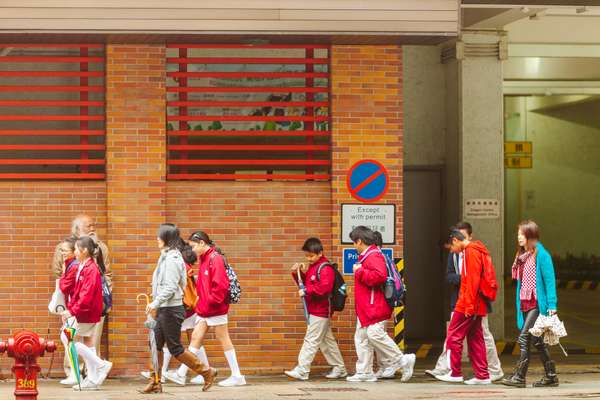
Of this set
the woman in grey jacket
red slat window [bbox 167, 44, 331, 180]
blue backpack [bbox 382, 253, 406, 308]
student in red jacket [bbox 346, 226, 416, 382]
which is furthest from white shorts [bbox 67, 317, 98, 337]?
blue backpack [bbox 382, 253, 406, 308]

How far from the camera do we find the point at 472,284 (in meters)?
13.7

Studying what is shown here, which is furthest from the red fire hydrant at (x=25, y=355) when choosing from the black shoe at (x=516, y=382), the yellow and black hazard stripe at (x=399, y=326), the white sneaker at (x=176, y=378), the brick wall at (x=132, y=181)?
the black shoe at (x=516, y=382)

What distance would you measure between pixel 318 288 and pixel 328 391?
4.26 ft

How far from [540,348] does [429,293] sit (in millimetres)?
6484

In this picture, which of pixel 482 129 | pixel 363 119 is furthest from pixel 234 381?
pixel 482 129

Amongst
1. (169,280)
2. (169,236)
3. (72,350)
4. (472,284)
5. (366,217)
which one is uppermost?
(366,217)

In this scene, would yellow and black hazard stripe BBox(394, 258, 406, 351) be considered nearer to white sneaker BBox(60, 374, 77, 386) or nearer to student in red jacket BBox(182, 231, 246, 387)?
student in red jacket BBox(182, 231, 246, 387)

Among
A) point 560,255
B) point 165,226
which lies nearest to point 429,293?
point 165,226

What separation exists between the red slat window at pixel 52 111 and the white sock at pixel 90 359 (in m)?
2.30

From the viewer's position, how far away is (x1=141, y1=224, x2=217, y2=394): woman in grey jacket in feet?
41.6

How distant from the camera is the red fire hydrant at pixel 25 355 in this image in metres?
10.0

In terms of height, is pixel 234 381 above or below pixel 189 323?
below

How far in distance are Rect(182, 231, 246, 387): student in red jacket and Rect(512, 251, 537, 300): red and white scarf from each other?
322cm

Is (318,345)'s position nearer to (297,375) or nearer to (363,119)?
(297,375)
